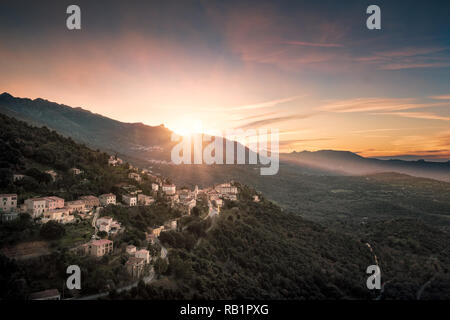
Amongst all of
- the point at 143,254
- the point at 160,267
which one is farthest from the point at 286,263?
the point at 143,254

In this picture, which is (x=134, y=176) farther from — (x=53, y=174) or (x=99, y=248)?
(x=99, y=248)

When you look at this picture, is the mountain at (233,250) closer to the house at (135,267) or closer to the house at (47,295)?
the house at (135,267)

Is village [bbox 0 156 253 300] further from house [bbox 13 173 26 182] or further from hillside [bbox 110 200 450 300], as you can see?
hillside [bbox 110 200 450 300]

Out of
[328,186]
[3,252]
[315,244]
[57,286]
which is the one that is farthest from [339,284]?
[328,186]

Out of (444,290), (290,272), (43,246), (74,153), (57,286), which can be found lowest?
(444,290)

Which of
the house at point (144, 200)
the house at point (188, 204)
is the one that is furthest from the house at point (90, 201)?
the house at point (188, 204)

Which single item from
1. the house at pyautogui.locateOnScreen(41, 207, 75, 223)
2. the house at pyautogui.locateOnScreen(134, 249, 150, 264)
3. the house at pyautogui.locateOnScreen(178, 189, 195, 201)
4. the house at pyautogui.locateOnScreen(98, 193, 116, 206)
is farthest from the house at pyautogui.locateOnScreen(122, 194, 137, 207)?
the house at pyautogui.locateOnScreen(134, 249, 150, 264)
